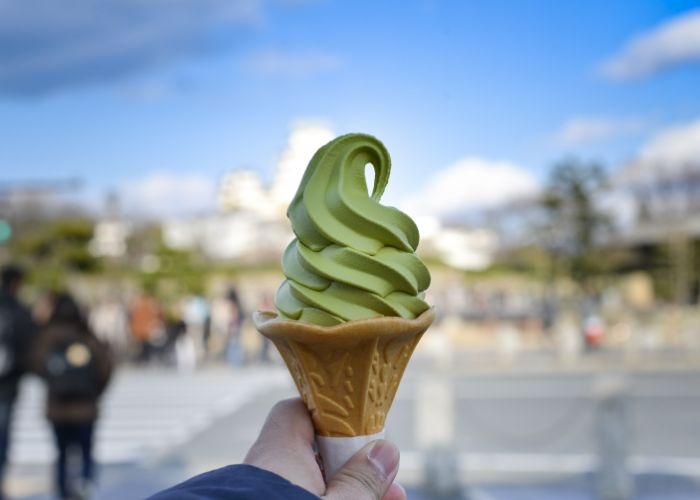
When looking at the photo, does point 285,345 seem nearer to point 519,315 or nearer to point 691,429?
point 691,429

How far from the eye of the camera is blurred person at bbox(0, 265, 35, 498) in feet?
21.5

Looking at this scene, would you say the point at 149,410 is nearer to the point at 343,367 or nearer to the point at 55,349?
the point at 55,349

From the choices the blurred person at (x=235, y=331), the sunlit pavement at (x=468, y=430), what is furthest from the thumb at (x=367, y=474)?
the blurred person at (x=235, y=331)

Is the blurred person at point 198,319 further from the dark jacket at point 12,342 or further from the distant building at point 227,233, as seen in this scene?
the distant building at point 227,233

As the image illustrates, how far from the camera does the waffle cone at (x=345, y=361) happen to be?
5.70 feet

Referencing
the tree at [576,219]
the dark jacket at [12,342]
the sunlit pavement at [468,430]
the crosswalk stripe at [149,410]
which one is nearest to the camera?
the dark jacket at [12,342]

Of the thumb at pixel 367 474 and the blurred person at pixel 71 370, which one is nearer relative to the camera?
the thumb at pixel 367 474

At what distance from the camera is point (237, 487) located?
135 centimetres

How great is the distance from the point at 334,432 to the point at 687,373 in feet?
54.0

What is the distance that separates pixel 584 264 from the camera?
2959cm

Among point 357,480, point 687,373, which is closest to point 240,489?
point 357,480

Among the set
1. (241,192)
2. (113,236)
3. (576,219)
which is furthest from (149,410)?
(241,192)

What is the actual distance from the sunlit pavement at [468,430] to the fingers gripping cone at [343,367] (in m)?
6.25

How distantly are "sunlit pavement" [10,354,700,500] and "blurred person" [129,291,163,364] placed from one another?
1.17 metres
